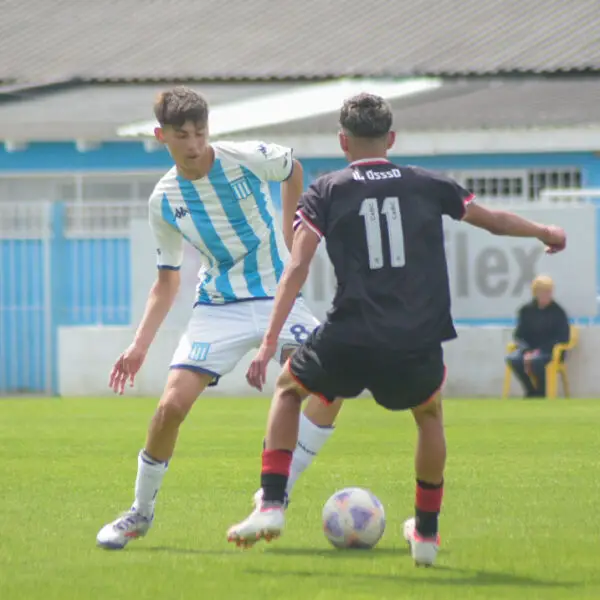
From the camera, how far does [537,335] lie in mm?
20297

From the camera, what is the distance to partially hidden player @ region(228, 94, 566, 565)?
6.93 m

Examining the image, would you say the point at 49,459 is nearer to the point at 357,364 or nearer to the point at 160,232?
the point at 160,232

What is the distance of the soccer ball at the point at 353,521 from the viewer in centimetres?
778

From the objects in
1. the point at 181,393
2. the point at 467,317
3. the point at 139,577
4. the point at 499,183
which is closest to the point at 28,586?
the point at 139,577

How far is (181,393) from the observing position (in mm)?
7953

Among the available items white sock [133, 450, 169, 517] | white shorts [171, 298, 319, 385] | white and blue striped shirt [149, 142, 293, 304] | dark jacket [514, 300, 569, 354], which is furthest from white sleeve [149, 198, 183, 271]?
dark jacket [514, 300, 569, 354]

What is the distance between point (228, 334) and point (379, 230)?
1541 millimetres

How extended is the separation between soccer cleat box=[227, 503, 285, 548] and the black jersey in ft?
2.60

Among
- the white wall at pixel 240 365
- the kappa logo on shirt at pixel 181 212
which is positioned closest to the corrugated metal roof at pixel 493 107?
the white wall at pixel 240 365

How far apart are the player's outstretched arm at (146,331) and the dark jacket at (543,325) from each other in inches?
479

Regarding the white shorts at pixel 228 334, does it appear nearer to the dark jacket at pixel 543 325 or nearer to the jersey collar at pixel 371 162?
the jersey collar at pixel 371 162

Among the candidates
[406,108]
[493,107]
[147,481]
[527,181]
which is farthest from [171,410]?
[406,108]

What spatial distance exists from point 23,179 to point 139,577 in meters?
24.3

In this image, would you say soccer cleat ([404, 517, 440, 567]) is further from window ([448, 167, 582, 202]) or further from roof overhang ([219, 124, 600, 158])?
window ([448, 167, 582, 202])
